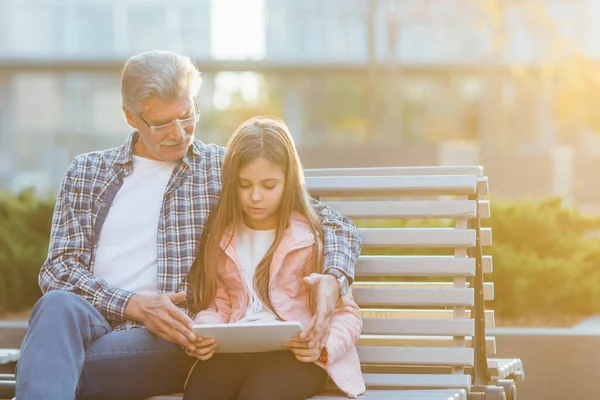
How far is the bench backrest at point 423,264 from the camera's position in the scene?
4176 millimetres

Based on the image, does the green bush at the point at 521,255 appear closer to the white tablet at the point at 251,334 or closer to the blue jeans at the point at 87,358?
the blue jeans at the point at 87,358

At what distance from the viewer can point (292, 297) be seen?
3881mm

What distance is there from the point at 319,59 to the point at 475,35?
331cm

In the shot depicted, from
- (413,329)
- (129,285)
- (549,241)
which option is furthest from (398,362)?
(549,241)

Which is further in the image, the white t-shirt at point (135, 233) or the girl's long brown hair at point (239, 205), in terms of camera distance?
the white t-shirt at point (135, 233)

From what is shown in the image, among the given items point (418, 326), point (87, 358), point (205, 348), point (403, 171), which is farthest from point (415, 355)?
point (87, 358)

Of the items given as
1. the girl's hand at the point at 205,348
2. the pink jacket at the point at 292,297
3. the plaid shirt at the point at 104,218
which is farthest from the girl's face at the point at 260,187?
the girl's hand at the point at 205,348

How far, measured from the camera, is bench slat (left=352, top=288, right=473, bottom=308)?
4184 mm

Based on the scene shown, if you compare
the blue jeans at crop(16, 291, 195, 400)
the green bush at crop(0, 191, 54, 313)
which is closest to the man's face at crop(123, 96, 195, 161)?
the blue jeans at crop(16, 291, 195, 400)

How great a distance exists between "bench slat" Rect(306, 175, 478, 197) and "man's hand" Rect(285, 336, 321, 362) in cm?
91

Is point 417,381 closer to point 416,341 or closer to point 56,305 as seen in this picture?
point 416,341

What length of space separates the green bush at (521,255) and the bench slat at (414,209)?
76.4 inches

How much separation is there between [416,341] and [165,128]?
4.11ft

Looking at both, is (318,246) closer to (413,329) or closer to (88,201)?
(413,329)
